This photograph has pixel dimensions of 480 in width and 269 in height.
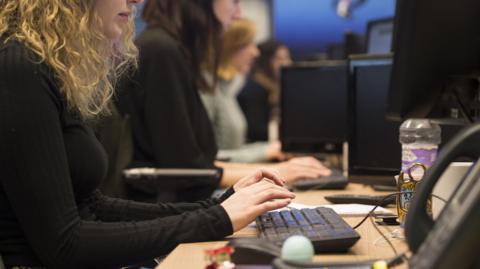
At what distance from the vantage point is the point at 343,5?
3959 mm

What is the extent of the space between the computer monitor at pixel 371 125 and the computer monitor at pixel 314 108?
54cm

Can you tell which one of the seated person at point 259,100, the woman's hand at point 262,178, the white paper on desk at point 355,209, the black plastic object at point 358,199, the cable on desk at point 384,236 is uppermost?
the woman's hand at point 262,178

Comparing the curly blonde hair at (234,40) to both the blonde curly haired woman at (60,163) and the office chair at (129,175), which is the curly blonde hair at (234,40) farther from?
the blonde curly haired woman at (60,163)

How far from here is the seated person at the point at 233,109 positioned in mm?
3336

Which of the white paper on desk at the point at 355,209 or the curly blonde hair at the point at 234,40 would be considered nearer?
the white paper on desk at the point at 355,209

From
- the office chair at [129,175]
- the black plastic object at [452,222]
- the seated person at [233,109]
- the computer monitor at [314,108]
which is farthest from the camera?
the seated person at [233,109]

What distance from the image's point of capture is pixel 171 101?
208cm

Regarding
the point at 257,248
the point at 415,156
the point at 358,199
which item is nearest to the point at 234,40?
the point at 358,199

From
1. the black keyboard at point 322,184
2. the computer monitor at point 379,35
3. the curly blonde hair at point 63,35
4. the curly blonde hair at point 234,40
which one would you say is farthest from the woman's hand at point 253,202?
the curly blonde hair at point 234,40

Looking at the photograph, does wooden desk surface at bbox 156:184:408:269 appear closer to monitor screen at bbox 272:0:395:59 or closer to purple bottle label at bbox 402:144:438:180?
purple bottle label at bbox 402:144:438:180

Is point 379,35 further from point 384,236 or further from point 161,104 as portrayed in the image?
point 384,236

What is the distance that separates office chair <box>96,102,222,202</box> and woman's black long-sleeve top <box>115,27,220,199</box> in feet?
0.15

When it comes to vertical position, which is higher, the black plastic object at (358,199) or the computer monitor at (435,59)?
the computer monitor at (435,59)

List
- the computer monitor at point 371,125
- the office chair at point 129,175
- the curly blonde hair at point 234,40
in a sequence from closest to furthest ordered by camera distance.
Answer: the computer monitor at point 371,125
the office chair at point 129,175
the curly blonde hair at point 234,40
